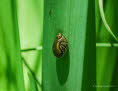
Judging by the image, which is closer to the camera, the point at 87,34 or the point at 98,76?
the point at 87,34

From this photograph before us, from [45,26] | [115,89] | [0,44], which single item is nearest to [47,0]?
[45,26]

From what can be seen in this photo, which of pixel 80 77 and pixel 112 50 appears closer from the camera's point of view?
pixel 80 77

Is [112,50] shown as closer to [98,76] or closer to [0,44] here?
[98,76]

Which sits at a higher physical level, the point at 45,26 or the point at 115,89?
the point at 45,26

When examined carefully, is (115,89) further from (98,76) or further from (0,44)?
(0,44)

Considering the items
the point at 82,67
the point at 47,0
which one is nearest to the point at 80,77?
the point at 82,67

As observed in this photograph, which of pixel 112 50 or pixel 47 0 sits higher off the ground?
pixel 47 0

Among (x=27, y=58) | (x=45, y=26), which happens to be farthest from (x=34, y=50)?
(x=45, y=26)

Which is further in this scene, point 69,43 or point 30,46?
point 30,46
